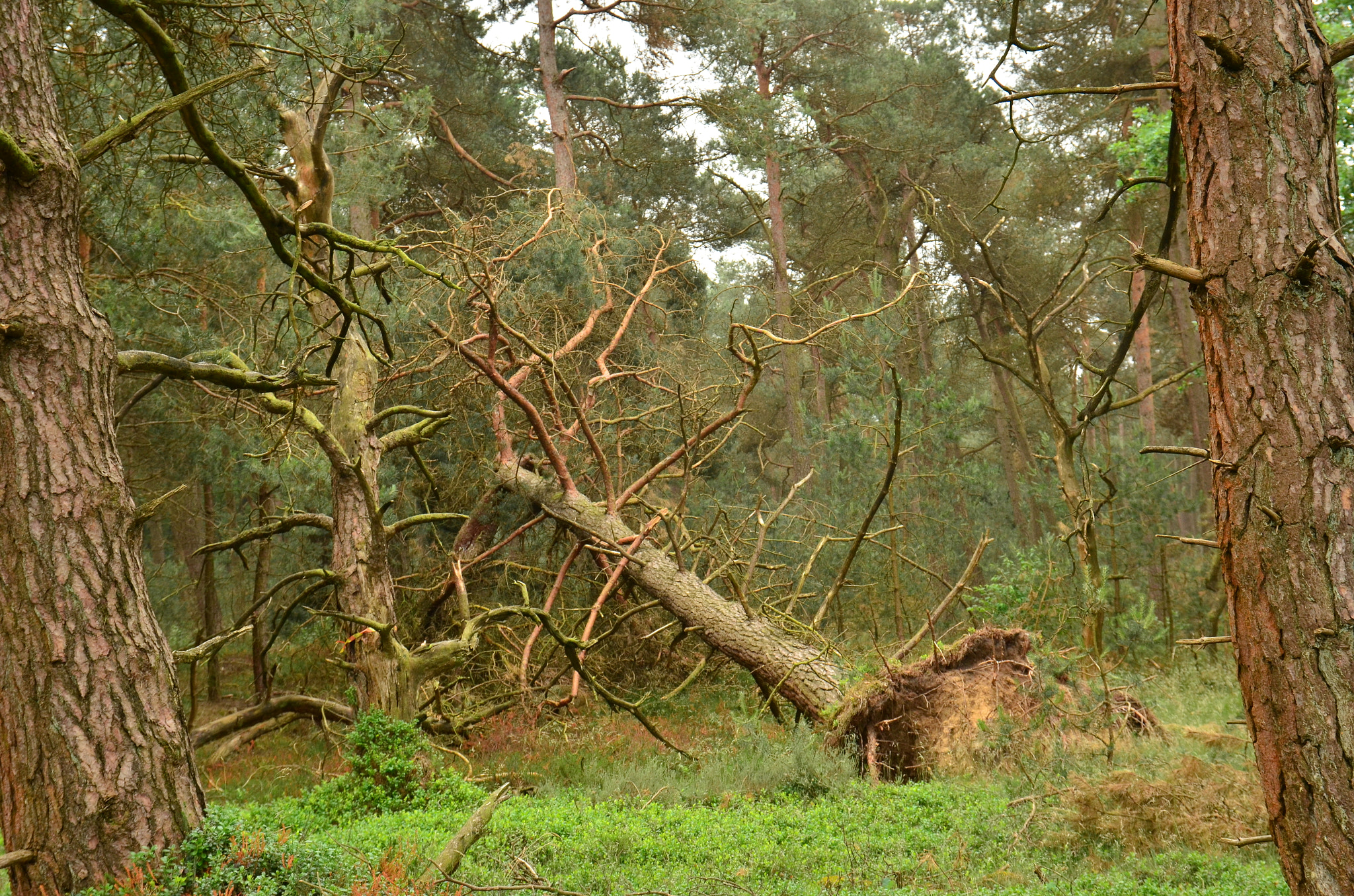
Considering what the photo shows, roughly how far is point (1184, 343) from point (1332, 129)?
15855 mm

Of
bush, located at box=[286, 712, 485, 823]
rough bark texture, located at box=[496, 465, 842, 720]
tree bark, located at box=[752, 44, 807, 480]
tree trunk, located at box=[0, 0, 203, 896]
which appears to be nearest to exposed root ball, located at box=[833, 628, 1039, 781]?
rough bark texture, located at box=[496, 465, 842, 720]

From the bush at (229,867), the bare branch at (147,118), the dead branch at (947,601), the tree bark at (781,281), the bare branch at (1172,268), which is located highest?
the tree bark at (781,281)

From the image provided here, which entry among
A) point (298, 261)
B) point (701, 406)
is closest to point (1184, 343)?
point (701, 406)

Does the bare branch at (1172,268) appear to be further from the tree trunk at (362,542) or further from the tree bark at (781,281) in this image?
the tree bark at (781,281)

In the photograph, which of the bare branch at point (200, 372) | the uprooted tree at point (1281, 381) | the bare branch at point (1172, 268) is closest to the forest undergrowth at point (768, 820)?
the uprooted tree at point (1281, 381)

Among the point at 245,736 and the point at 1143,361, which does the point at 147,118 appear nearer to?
the point at 245,736

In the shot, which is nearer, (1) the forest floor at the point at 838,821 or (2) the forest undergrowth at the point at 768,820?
(2) the forest undergrowth at the point at 768,820

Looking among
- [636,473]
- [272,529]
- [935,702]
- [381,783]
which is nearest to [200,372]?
[272,529]

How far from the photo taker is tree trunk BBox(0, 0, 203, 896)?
373cm

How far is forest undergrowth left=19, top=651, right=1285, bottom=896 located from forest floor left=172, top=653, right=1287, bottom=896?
2cm

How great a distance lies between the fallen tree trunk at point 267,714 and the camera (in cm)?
838

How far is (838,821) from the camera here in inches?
244

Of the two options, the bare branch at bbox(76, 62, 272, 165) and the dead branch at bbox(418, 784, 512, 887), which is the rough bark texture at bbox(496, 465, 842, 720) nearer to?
the dead branch at bbox(418, 784, 512, 887)

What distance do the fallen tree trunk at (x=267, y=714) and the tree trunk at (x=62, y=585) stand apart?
4537mm
